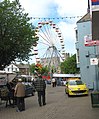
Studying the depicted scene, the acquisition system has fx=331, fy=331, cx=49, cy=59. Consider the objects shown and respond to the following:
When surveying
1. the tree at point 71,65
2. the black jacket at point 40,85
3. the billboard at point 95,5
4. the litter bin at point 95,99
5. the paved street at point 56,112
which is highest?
the tree at point 71,65

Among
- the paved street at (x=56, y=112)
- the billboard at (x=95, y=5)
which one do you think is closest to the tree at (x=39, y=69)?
the paved street at (x=56, y=112)

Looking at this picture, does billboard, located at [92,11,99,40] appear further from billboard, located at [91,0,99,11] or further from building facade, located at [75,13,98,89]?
building facade, located at [75,13,98,89]

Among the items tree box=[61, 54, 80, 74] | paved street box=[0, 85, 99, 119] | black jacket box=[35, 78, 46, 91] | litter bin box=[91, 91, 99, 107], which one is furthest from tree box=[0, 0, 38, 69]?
tree box=[61, 54, 80, 74]

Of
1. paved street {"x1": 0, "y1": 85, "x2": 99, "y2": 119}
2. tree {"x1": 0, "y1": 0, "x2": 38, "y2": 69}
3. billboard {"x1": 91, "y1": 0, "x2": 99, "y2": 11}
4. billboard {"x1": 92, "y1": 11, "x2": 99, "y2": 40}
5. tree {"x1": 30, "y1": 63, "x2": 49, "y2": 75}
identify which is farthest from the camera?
tree {"x1": 30, "y1": 63, "x2": 49, "y2": 75}

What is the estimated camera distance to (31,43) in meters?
29.4

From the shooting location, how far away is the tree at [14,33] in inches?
1076

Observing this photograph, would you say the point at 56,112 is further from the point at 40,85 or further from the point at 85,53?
the point at 85,53

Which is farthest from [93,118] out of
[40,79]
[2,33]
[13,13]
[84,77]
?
[84,77]

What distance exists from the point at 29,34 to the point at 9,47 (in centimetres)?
301

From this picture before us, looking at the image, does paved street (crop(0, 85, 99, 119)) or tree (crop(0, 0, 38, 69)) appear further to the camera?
tree (crop(0, 0, 38, 69))

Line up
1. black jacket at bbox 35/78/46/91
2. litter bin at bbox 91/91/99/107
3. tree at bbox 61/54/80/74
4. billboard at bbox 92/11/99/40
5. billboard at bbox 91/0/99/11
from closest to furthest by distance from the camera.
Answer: billboard at bbox 91/0/99/11, billboard at bbox 92/11/99/40, litter bin at bbox 91/91/99/107, black jacket at bbox 35/78/46/91, tree at bbox 61/54/80/74

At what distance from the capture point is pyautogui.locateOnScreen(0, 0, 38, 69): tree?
2733 centimetres

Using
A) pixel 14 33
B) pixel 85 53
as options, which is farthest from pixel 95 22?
pixel 85 53

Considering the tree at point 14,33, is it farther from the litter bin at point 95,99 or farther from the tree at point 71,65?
the tree at point 71,65
